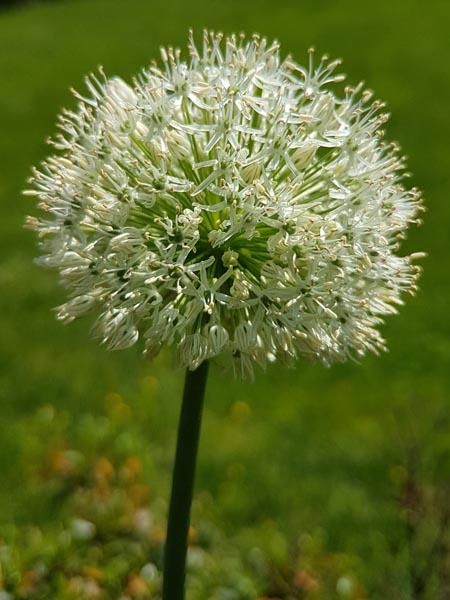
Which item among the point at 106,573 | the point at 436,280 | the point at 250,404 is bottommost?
the point at 106,573

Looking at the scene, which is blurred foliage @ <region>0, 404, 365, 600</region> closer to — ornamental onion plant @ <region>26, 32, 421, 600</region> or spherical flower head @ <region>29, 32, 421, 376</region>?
ornamental onion plant @ <region>26, 32, 421, 600</region>

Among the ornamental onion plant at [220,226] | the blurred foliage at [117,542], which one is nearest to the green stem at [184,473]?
the ornamental onion plant at [220,226]

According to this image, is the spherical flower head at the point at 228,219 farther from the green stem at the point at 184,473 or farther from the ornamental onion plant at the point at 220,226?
the green stem at the point at 184,473

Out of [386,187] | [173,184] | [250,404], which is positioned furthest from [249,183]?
[250,404]

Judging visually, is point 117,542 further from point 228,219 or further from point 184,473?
point 228,219

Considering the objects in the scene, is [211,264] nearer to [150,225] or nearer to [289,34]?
[150,225]

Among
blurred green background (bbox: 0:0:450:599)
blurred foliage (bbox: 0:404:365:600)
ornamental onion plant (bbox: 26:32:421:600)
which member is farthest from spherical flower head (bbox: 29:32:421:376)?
blurred foliage (bbox: 0:404:365:600)
